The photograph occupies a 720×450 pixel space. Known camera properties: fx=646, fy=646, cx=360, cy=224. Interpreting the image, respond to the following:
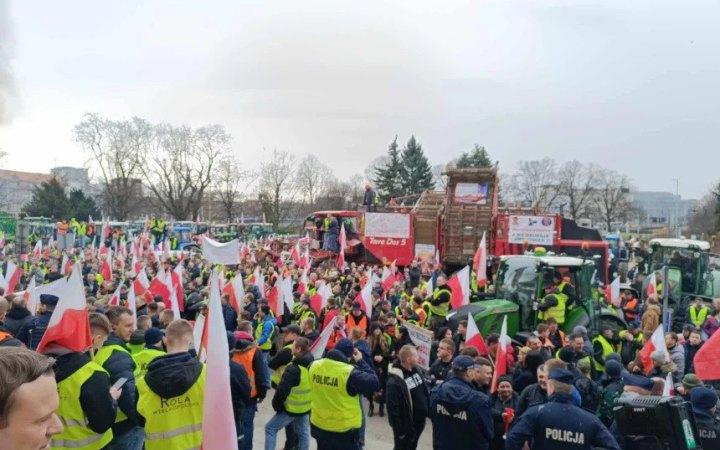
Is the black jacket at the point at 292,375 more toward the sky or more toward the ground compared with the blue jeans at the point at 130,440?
more toward the sky

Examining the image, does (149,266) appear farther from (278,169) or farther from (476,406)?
(278,169)

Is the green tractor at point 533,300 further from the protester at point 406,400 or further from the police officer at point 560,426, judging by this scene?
the police officer at point 560,426

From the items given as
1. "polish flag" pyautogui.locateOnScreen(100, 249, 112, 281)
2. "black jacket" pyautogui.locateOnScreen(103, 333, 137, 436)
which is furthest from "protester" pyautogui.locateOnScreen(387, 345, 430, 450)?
"polish flag" pyautogui.locateOnScreen(100, 249, 112, 281)

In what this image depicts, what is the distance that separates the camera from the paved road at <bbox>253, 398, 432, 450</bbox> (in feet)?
28.1

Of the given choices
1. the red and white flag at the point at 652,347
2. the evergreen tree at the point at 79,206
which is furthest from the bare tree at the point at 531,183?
the red and white flag at the point at 652,347

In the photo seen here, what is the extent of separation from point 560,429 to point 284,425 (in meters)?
3.41

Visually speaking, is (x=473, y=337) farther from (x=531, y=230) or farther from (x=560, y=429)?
(x=531, y=230)

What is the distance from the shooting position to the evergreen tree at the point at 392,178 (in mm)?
60688

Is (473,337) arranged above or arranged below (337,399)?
above

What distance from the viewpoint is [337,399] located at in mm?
6105

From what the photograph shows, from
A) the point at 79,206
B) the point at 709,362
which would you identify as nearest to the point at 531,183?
the point at 79,206

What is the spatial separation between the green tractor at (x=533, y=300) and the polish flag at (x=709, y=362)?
3.88 meters

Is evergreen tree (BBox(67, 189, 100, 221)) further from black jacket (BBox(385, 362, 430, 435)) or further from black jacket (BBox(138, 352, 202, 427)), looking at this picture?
black jacket (BBox(138, 352, 202, 427))

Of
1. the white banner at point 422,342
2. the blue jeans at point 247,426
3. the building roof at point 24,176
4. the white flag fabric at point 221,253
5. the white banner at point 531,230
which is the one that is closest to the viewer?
the blue jeans at point 247,426
